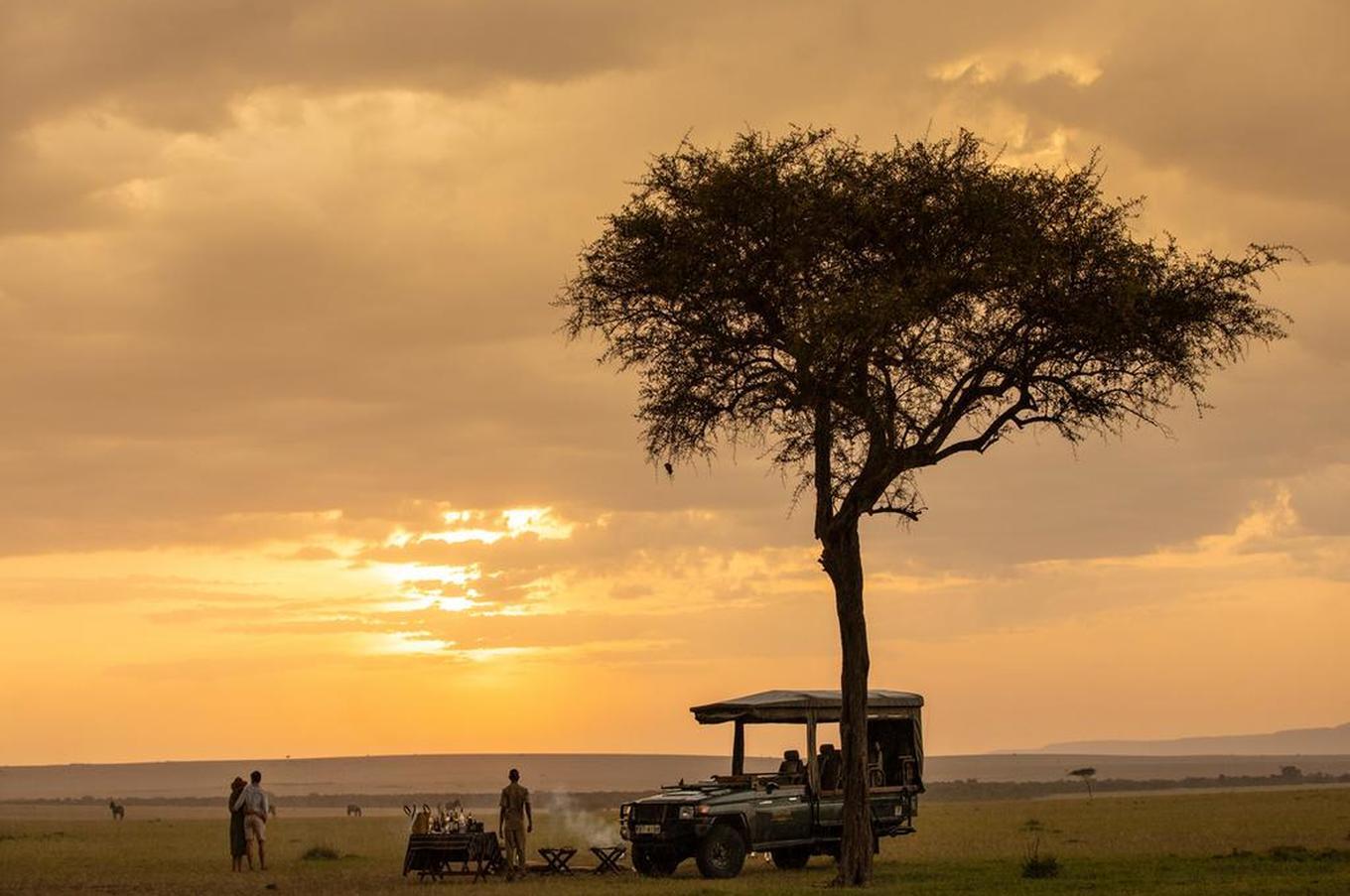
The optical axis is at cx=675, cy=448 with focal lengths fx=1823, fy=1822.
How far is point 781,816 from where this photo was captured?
120ft

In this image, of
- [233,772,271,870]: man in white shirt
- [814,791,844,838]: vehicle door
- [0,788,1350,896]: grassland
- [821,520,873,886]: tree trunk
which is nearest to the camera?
[0,788,1350,896]: grassland

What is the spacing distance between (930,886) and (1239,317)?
12941mm

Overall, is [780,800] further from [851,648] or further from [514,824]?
[514,824]

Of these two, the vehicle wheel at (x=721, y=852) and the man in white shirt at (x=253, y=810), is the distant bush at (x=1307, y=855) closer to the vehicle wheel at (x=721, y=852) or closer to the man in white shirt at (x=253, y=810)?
the vehicle wheel at (x=721, y=852)

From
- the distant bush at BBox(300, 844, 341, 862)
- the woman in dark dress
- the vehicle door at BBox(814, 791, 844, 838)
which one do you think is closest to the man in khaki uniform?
the vehicle door at BBox(814, 791, 844, 838)

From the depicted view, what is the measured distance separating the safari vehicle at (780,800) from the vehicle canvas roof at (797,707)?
0.02 metres

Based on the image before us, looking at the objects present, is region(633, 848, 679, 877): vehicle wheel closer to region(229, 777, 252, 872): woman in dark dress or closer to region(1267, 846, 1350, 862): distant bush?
region(229, 777, 252, 872): woman in dark dress

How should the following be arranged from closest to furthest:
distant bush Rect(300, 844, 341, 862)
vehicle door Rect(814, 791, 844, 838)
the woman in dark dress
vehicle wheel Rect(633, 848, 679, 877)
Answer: vehicle wheel Rect(633, 848, 679, 877), vehicle door Rect(814, 791, 844, 838), the woman in dark dress, distant bush Rect(300, 844, 341, 862)

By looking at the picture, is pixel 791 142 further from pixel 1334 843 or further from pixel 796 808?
pixel 1334 843

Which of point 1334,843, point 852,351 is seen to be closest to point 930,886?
point 852,351

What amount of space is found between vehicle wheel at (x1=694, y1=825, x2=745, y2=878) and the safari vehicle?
2cm

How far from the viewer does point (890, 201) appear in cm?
3472

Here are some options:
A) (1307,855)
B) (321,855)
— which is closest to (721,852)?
(1307,855)

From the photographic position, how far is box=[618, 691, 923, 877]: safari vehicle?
35.9 m
